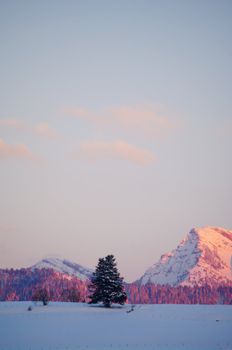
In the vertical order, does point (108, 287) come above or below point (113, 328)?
above

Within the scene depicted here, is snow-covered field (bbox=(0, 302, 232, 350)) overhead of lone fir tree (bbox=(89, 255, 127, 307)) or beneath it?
beneath

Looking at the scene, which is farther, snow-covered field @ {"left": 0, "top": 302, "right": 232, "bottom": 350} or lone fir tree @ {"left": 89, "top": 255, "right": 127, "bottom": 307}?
lone fir tree @ {"left": 89, "top": 255, "right": 127, "bottom": 307}

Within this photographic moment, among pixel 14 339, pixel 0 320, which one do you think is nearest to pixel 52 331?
pixel 14 339

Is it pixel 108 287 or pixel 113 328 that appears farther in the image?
pixel 108 287

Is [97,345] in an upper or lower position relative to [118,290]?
lower

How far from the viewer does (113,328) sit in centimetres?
4400

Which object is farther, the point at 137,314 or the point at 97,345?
the point at 137,314

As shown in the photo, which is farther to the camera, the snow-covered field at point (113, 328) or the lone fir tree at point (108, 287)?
the lone fir tree at point (108, 287)

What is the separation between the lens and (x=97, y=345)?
120 feet

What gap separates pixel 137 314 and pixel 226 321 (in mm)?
12020

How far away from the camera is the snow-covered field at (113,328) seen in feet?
120

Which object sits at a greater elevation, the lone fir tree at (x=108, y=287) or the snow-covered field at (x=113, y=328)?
the lone fir tree at (x=108, y=287)

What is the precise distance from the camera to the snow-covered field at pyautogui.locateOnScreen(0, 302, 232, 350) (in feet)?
120

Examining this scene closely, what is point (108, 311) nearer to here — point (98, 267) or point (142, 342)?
point (98, 267)
